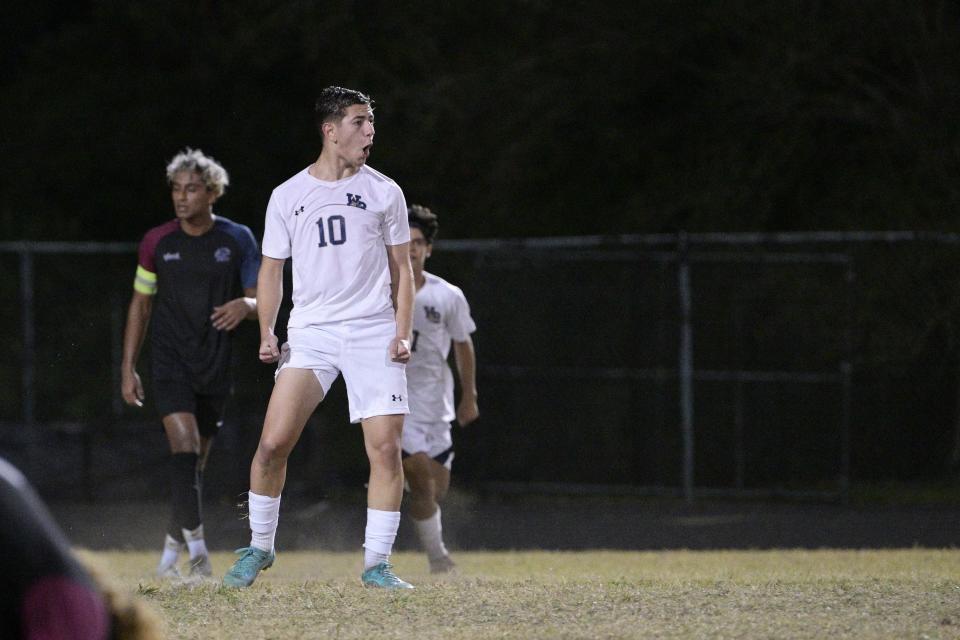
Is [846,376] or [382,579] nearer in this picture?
[382,579]

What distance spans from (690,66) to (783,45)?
1.38 m

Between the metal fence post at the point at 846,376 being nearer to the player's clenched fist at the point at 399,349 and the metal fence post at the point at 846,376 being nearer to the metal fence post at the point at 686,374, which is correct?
the metal fence post at the point at 686,374

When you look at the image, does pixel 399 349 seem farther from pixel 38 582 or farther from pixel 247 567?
pixel 38 582

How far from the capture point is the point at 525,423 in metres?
14.7

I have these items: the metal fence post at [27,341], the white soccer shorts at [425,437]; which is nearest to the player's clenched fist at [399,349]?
the white soccer shorts at [425,437]

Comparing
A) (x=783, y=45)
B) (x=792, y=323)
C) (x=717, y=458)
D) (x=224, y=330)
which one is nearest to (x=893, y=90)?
(x=783, y=45)

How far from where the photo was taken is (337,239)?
6703 mm

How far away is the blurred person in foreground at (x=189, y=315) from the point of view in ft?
28.1

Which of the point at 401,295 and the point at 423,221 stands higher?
the point at 423,221

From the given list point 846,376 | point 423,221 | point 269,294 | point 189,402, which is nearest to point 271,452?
point 269,294

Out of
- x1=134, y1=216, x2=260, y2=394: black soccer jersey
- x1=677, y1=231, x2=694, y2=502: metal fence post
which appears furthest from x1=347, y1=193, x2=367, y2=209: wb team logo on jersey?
x1=677, y1=231, x2=694, y2=502: metal fence post

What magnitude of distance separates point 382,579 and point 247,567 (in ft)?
1.97

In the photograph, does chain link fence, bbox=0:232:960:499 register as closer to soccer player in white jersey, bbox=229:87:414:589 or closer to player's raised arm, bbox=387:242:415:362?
soccer player in white jersey, bbox=229:87:414:589

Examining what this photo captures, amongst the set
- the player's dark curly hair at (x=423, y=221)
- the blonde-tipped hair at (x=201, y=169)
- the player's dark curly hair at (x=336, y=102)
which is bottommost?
the player's dark curly hair at (x=423, y=221)
